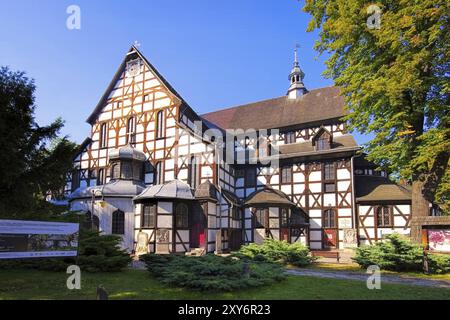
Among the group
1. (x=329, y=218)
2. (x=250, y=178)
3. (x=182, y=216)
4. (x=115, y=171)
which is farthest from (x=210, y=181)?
(x=329, y=218)

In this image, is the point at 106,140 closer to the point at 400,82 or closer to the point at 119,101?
the point at 119,101

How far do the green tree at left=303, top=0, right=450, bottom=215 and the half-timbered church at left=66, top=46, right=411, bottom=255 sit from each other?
8.56 meters

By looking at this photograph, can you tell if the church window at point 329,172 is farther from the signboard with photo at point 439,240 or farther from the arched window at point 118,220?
the arched window at point 118,220

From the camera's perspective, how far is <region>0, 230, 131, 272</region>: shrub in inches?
511

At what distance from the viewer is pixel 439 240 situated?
14.5m

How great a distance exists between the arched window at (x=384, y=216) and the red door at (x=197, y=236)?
43.4ft

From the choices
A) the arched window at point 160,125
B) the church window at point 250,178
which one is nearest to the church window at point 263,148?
the church window at point 250,178

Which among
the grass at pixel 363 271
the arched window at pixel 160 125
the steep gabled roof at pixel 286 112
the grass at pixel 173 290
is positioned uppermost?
the steep gabled roof at pixel 286 112

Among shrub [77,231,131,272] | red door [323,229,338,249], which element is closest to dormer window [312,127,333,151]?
red door [323,229,338,249]

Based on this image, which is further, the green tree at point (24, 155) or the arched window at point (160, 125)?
the arched window at point (160, 125)

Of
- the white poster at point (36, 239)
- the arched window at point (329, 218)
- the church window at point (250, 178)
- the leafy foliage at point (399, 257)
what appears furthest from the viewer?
the church window at point (250, 178)

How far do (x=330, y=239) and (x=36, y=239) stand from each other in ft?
71.1

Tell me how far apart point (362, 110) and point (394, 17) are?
165 inches

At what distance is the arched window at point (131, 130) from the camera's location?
89.5 ft
